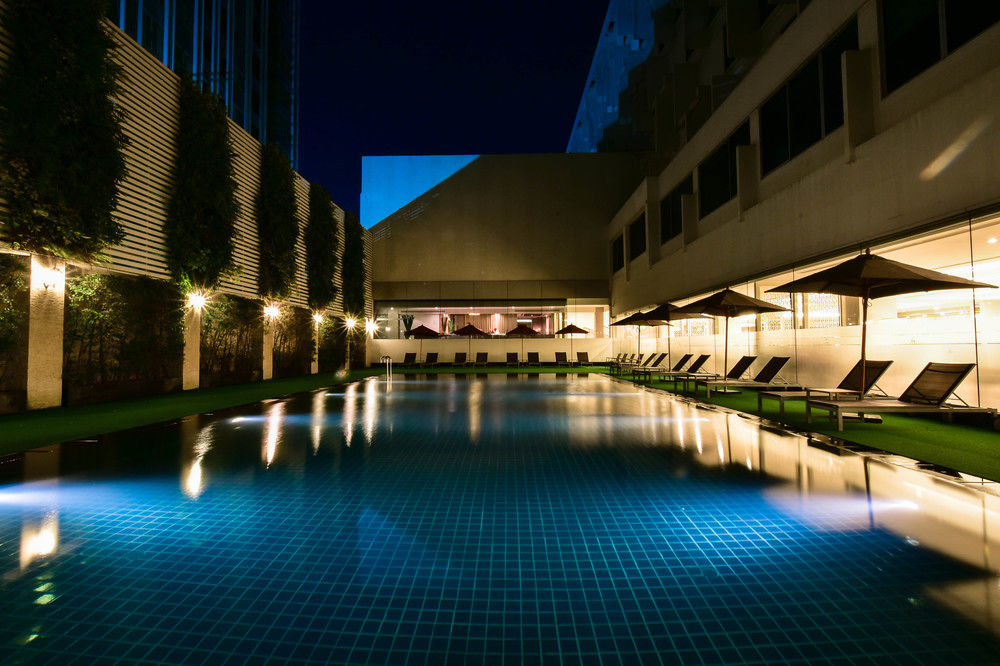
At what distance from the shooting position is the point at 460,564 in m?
2.60

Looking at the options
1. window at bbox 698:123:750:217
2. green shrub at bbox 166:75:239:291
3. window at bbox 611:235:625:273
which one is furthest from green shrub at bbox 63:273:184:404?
window at bbox 611:235:625:273

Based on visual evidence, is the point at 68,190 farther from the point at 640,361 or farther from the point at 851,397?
the point at 640,361

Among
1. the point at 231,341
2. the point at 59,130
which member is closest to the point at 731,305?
the point at 59,130

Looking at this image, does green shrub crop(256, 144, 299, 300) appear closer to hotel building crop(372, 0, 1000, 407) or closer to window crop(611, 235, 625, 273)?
hotel building crop(372, 0, 1000, 407)

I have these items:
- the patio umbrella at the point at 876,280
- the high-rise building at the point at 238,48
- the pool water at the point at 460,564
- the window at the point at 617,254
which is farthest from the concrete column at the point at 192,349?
the window at the point at 617,254

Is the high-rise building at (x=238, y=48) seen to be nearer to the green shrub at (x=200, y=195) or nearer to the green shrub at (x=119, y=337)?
the green shrub at (x=200, y=195)

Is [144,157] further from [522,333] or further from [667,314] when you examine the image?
[522,333]

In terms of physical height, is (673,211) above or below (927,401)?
above

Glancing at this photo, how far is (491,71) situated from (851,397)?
5176 centimetres

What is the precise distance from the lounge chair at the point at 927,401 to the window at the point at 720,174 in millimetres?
7643

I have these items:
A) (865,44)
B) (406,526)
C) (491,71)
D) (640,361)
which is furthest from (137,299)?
(491,71)

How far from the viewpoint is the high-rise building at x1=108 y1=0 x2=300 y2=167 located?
27.0 m

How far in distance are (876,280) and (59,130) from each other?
11.9m

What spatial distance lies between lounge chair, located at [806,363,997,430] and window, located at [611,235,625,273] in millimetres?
17401
